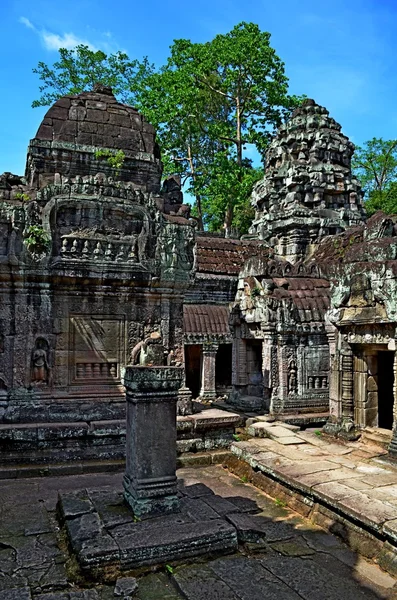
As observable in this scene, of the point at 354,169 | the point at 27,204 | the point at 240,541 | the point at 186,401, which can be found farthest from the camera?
the point at 354,169

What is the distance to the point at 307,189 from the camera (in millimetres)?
18656

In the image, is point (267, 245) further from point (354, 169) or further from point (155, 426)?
point (354, 169)

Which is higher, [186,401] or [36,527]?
[186,401]

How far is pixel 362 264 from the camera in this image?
26.7 ft

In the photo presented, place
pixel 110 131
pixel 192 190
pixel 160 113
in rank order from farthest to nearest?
1. pixel 192 190
2. pixel 160 113
3. pixel 110 131

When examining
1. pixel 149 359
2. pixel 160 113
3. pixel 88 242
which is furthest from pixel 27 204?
pixel 160 113

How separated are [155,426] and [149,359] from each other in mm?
797

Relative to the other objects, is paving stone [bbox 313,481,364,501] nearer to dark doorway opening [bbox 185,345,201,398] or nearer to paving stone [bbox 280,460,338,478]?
paving stone [bbox 280,460,338,478]

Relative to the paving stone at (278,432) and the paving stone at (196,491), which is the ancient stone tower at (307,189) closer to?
the paving stone at (278,432)

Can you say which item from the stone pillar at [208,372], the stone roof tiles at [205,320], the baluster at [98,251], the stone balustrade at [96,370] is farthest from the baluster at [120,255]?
the stone pillar at [208,372]

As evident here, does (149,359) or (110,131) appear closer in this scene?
(149,359)

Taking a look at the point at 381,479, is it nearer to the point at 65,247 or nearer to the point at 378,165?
the point at 65,247

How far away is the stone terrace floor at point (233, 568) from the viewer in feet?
12.1

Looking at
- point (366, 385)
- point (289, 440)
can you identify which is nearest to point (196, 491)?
point (289, 440)
